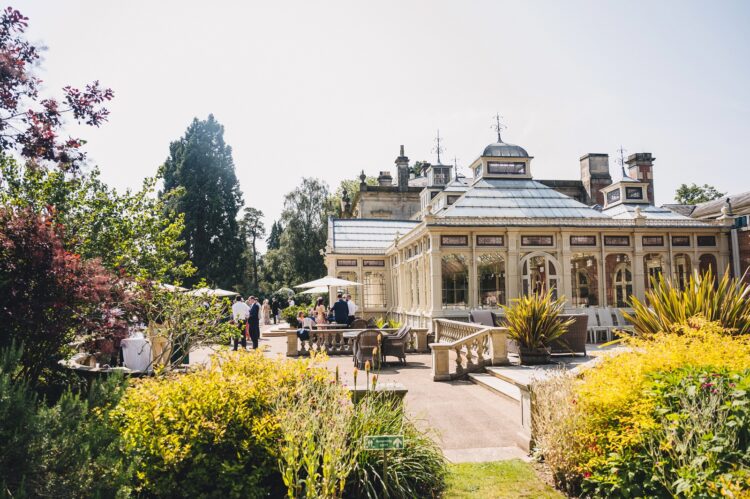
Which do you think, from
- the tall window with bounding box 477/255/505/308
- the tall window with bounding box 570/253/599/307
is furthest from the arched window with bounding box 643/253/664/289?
the tall window with bounding box 477/255/505/308

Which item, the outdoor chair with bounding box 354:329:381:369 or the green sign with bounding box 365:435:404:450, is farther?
the outdoor chair with bounding box 354:329:381:369

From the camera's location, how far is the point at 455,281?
1714 centimetres

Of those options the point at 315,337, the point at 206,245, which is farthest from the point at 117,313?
the point at 206,245

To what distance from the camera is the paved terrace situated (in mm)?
6082

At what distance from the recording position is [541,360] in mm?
11500

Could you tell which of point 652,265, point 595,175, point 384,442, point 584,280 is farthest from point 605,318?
point 595,175

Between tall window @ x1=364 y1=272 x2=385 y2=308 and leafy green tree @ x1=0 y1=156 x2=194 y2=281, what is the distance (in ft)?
56.7

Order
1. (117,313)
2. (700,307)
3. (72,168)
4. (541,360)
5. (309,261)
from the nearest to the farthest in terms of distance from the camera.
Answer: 1. (117,313)
2. (72,168)
3. (700,307)
4. (541,360)
5. (309,261)

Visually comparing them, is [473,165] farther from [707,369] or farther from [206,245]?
[206,245]

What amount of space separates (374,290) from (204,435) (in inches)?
855

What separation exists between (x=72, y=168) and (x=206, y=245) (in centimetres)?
3558

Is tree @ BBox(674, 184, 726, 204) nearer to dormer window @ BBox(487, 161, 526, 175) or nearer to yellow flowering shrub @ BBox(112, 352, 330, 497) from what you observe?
dormer window @ BBox(487, 161, 526, 175)

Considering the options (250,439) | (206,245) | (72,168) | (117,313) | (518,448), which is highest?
(206,245)

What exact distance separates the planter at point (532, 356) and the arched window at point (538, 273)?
19.0 ft
